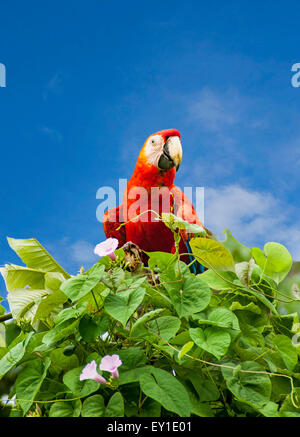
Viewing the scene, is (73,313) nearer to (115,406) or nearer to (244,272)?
(115,406)

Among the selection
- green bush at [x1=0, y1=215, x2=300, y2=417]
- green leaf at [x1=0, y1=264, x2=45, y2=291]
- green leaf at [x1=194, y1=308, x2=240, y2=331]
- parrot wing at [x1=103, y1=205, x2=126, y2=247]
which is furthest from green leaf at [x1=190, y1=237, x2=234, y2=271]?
parrot wing at [x1=103, y1=205, x2=126, y2=247]

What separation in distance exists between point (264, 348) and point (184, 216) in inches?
59.0

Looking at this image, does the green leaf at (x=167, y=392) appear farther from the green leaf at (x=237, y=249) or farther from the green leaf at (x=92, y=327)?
the green leaf at (x=237, y=249)

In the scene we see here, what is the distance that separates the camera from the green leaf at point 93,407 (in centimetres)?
58

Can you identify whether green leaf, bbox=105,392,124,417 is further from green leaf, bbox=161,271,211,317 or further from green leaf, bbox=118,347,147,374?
green leaf, bbox=161,271,211,317

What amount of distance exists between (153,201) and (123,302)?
180 centimetres

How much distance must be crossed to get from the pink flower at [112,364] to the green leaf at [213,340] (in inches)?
4.4

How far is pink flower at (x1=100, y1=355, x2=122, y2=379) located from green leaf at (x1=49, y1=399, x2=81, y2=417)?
76mm

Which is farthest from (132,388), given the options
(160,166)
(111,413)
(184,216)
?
(160,166)

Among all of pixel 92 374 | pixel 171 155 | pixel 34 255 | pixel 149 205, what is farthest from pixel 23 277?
pixel 171 155

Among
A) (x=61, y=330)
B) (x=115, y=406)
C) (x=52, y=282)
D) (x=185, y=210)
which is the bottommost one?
(x=115, y=406)

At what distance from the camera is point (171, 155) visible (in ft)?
8.59
